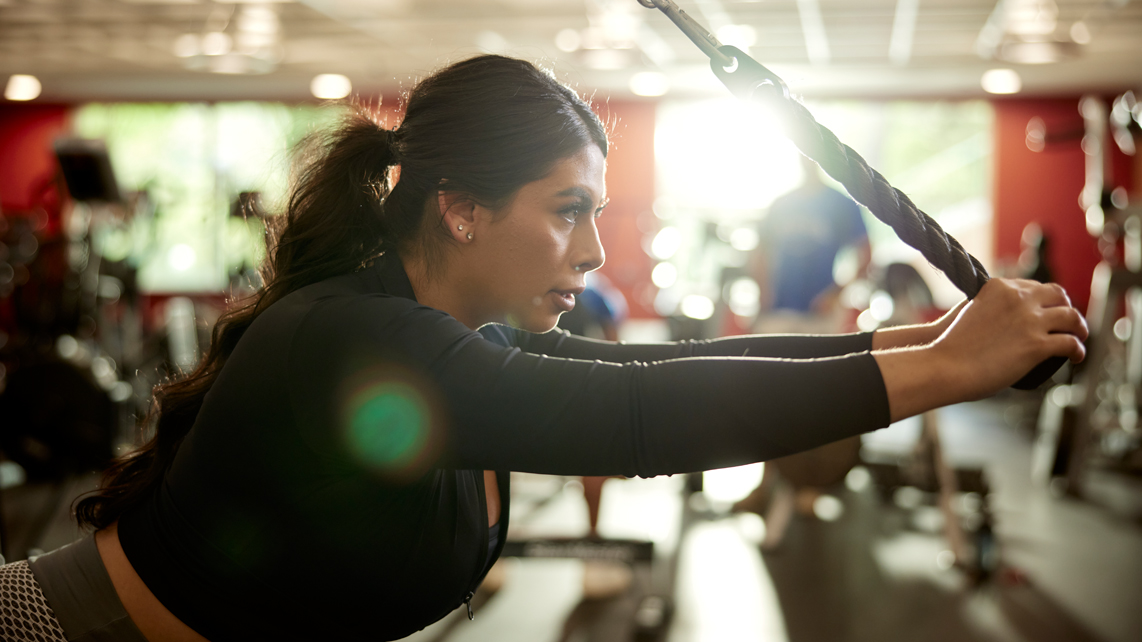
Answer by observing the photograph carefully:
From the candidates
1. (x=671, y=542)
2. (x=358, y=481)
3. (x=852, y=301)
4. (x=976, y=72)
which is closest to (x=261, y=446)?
(x=358, y=481)

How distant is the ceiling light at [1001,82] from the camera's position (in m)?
8.33

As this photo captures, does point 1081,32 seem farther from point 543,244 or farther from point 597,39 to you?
point 543,244

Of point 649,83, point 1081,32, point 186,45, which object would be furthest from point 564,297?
point 649,83

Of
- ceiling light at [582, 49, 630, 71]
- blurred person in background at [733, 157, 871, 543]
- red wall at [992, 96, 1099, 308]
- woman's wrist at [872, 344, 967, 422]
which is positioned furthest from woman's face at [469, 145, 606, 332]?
red wall at [992, 96, 1099, 308]

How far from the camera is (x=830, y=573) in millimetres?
2977

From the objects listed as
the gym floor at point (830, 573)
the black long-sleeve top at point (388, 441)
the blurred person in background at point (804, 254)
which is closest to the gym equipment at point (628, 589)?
the gym floor at point (830, 573)

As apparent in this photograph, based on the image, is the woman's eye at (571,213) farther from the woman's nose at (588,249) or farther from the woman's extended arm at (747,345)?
the woman's extended arm at (747,345)

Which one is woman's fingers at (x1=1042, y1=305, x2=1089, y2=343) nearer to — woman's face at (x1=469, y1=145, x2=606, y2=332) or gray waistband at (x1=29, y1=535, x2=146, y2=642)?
woman's face at (x1=469, y1=145, x2=606, y2=332)

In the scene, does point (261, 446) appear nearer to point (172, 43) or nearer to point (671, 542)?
point (671, 542)

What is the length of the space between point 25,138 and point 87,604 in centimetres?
1220

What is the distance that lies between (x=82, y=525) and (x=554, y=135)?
2.58 ft

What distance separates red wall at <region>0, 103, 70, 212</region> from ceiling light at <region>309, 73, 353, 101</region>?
12.1 ft

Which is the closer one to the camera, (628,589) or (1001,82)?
(628,589)

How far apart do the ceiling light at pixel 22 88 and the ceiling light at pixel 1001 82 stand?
10.8 meters
